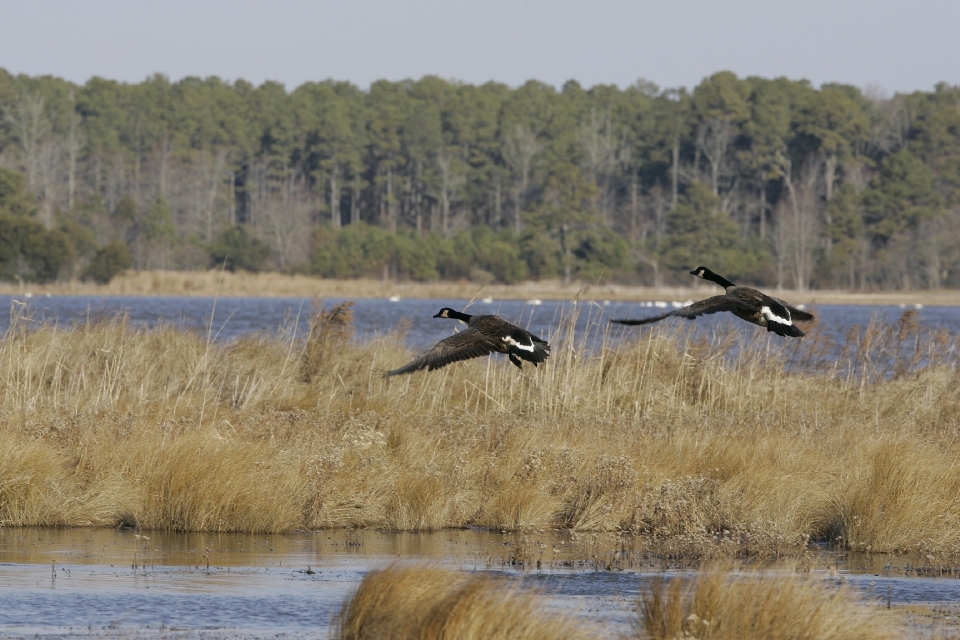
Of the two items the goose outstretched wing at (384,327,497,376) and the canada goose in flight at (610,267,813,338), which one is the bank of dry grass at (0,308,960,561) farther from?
the goose outstretched wing at (384,327,497,376)

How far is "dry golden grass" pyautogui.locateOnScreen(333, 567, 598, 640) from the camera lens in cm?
706

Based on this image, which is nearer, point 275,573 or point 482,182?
point 275,573

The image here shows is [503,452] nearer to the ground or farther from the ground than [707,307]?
nearer to the ground

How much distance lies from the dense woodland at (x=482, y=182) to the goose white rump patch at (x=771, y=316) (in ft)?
194

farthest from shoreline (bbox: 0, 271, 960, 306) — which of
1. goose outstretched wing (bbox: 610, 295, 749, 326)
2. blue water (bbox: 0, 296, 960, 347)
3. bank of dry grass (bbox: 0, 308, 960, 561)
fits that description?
goose outstretched wing (bbox: 610, 295, 749, 326)

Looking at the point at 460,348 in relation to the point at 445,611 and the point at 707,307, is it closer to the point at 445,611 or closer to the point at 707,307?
the point at 707,307

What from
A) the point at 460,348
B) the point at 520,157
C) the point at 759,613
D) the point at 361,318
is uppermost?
the point at 520,157

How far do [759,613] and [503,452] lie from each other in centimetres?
635

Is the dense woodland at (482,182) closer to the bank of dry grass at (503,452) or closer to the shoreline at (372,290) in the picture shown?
the shoreline at (372,290)

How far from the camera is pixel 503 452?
44.8 ft

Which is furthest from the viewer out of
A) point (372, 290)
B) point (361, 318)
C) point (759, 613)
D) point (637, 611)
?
point (372, 290)

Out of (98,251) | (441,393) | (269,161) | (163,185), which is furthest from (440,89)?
(441,393)

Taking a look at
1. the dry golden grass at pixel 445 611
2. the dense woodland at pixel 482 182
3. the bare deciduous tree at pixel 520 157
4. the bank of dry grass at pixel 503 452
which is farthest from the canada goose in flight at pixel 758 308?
the bare deciduous tree at pixel 520 157

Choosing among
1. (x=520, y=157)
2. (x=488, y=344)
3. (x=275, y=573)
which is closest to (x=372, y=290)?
(x=520, y=157)
